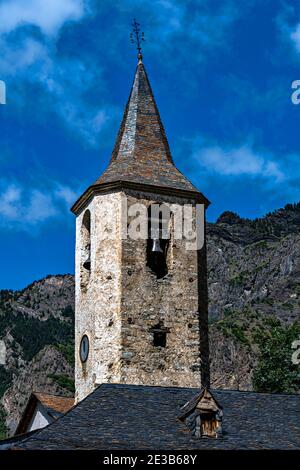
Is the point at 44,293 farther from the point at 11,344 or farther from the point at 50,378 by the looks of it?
the point at 50,378

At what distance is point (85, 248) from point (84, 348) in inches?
120

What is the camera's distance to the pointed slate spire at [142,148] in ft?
80.4

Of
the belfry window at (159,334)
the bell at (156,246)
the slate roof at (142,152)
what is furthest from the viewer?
the slate roof at (142,152)

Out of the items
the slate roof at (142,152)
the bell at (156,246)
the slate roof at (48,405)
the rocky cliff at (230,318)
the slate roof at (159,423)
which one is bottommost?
the slate roof at (159,423)

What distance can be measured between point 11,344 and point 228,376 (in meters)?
32.8

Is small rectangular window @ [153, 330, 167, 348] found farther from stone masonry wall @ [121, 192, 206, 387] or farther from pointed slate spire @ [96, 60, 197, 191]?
pointed slate spire @ [96, 60, 197, 191]

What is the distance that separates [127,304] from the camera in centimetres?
2262

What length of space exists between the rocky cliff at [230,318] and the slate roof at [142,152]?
21323mm

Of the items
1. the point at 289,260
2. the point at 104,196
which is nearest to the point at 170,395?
the point at 104,196

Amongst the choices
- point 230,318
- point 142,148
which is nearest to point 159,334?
point 142,148

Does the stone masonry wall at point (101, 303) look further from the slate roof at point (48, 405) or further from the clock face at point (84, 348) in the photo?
the slate roof at point (48, 405)

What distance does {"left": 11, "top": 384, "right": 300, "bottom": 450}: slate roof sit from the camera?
15836 mm

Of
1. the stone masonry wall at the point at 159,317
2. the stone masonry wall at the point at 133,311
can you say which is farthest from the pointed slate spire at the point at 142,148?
the stone masonry wall at the point at 159,317

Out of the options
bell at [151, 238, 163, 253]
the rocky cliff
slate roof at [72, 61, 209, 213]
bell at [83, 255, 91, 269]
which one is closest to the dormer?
bell at [151, 238, 163, 253]
